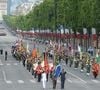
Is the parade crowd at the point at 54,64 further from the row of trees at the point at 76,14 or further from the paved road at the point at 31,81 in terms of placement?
the row of trees at the point at 76,14

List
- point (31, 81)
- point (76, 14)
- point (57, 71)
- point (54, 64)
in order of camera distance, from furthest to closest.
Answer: point (76, 14) < point (31, 81) < point (54, 64) < point (57, 71)

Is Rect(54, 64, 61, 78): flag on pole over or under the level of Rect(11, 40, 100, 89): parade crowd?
over

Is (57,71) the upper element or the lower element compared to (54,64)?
upper

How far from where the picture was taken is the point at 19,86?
148 ft

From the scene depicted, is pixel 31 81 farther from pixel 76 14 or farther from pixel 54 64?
pixel 76 14

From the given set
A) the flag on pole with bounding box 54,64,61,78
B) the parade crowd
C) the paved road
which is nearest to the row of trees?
the parade crowd

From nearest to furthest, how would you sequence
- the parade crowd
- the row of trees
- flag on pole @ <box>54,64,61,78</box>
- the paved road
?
flag on pole @ <box>54,64,61,78</box>, the parade crowd, the paved road, the row of trees

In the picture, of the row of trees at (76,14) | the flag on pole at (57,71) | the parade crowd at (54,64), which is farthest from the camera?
the row of trees at (76,14)

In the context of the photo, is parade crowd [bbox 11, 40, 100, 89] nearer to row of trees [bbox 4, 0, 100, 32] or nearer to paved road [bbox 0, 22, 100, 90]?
paved road [bbox 0, 22, 100, 90]

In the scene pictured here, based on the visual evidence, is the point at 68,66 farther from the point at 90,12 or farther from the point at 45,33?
the point at 45,33

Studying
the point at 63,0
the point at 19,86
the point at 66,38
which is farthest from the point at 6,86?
the point at 66,38

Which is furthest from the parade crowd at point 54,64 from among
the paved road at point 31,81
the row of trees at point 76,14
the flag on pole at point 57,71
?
the row of trees at point 76,14

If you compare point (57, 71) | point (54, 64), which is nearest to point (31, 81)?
point (54, 64)

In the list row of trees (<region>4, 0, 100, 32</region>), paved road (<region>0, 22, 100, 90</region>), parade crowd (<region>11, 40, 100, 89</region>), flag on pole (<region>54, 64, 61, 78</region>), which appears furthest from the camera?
row of trees (<region>4, 0, 100, 32</region>)
